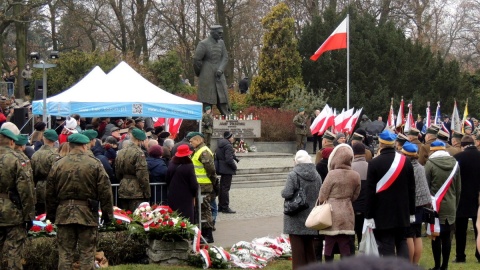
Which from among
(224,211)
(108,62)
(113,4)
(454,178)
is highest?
(113,4)

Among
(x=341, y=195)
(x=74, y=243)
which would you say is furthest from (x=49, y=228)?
(x=341, y=195)

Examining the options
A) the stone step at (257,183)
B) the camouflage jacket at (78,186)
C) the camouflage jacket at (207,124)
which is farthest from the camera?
the camouflage jacket at (207,124)

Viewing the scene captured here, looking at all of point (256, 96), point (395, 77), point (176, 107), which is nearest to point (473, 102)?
point (395, 77)

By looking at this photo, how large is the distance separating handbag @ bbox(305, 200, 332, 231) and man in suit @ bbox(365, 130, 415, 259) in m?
0.55

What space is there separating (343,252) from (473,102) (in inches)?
1243

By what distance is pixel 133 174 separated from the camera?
1190 centimetres

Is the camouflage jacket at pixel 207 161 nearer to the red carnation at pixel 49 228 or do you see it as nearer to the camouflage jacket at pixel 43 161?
the camouflage jacket at pixel 43 161

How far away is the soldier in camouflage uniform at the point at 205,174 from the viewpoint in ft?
41.5

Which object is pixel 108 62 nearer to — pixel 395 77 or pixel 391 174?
pixel 395 77

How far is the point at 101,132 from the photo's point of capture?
754 inches

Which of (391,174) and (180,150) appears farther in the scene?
(180,150)

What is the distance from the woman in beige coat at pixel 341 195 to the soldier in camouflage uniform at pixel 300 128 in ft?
66.3

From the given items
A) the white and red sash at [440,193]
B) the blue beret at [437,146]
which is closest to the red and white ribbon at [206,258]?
the white and red sash at [440,193]

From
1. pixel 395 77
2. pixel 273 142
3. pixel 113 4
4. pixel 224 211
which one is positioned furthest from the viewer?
pixel 113 4
